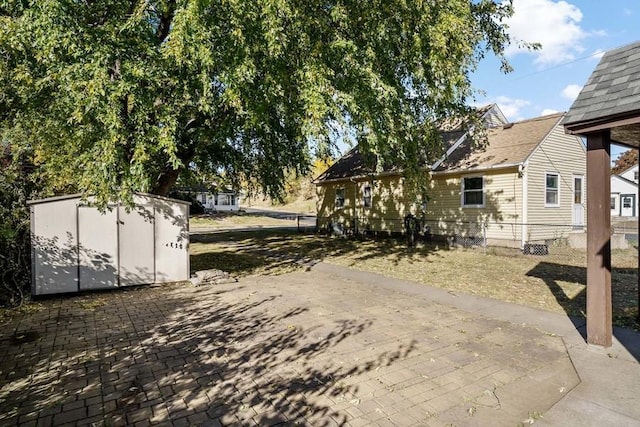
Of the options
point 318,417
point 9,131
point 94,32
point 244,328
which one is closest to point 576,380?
point 318,417

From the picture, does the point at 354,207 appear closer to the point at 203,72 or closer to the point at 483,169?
the point at 483,169

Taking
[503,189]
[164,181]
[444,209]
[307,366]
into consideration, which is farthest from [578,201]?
[164,181]

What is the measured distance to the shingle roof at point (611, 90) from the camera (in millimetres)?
4574

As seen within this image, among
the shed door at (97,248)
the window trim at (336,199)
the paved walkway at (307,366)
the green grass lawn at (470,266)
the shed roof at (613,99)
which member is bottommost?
the paved walkway at (307,366)

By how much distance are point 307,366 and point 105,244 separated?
587 cm

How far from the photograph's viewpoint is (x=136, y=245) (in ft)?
27.1

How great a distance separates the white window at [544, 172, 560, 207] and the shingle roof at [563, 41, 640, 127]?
10098 mm

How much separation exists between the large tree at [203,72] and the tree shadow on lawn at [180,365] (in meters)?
2.43

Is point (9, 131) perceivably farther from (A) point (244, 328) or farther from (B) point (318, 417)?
(B) point (318, 417)

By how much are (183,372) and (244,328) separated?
1575mm

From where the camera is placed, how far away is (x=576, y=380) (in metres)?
3.98

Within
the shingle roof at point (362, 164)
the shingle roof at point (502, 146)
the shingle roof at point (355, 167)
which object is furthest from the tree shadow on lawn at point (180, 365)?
the shingle roof at point (355, 167)

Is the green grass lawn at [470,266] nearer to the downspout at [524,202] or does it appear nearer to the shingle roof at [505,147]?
the downspout at [524,202]

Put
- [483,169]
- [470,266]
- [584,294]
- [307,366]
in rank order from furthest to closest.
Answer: [483,169]
[470,266]
[584,294]
[307,366]
